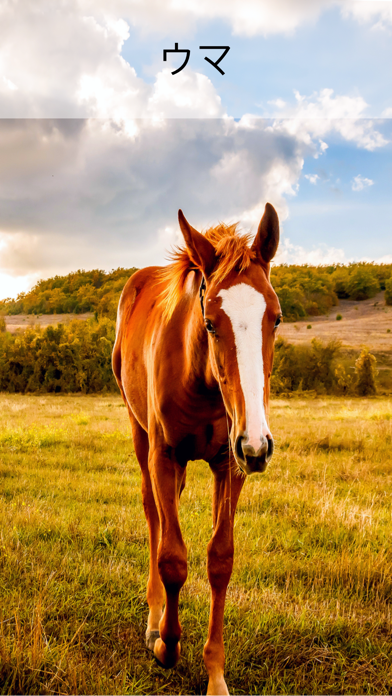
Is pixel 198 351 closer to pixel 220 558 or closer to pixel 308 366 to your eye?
pixel 220 558

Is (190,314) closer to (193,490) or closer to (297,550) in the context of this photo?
(297,550)

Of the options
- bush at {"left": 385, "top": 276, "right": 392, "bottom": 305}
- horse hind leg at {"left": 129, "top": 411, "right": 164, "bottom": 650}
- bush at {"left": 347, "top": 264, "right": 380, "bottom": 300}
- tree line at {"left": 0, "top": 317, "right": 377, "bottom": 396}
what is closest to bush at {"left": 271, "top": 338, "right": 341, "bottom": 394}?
tree line at {"left": 0, "top": 317, "right": 377, "bottom": 396}

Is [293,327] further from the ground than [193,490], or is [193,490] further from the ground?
[293,327]

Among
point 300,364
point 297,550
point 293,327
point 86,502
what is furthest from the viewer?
point 293,327

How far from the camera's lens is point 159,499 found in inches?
102

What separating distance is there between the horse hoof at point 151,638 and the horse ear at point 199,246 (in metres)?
2.33

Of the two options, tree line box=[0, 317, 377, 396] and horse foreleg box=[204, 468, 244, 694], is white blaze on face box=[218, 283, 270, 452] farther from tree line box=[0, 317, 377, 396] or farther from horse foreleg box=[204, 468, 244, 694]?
tree line box=[0, 317, 377, 396]

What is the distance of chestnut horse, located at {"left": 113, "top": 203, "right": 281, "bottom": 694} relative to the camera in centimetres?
177

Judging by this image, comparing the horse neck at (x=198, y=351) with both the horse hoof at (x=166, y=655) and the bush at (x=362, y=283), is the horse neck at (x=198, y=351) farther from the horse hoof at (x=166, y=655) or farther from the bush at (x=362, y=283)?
the bush at (x=362, y=283)

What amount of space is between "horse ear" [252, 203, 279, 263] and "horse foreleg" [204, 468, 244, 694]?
4.19 feet

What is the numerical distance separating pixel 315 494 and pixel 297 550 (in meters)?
1.70

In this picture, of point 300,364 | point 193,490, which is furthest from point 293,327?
point 193,490

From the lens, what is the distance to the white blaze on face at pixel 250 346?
1648mm

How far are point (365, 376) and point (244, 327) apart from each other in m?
40.0
